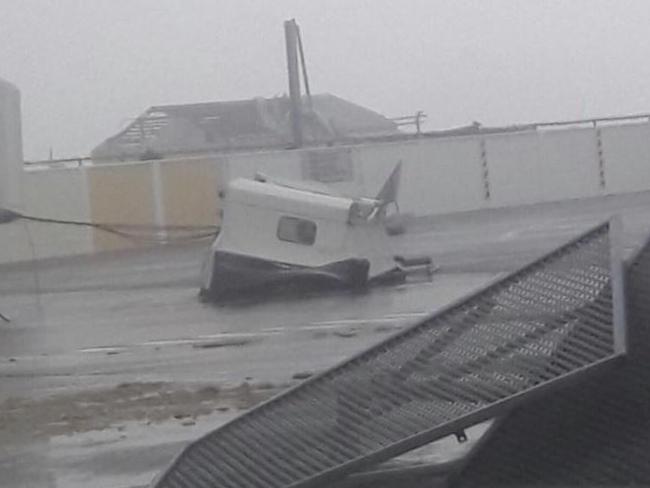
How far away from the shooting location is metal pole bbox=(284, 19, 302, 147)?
30.2 m

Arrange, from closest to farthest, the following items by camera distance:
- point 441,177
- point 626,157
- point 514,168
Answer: point 441,177 < point 514,168 < point 626,157

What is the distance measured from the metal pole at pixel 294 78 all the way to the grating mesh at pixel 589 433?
23.9 metres

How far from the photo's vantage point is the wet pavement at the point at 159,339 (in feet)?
29.2

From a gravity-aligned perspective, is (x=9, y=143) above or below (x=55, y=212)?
above

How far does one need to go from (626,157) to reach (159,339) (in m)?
16.6

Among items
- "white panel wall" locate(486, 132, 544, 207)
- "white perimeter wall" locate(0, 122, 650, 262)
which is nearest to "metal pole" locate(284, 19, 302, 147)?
"white perimeter wall" locate(0, 122, 650, 262)

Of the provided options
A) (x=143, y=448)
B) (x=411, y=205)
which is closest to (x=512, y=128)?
(x=411, y=205)

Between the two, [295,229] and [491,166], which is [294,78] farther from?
[295,229]

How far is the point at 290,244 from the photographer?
1839 centimetres

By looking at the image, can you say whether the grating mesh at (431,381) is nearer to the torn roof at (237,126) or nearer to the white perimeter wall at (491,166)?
the white perimeter wall at (491,166)

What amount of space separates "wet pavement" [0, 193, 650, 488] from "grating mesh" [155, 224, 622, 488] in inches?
47.3

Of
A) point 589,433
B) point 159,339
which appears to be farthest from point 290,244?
point 589,433

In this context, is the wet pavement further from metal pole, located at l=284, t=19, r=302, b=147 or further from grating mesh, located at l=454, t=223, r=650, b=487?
metal pole, located at l=284, t=19, r=302, b=147

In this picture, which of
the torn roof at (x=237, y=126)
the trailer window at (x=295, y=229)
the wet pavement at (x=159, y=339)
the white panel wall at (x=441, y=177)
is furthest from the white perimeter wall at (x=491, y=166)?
the trailer window at (x=295, y=229)
